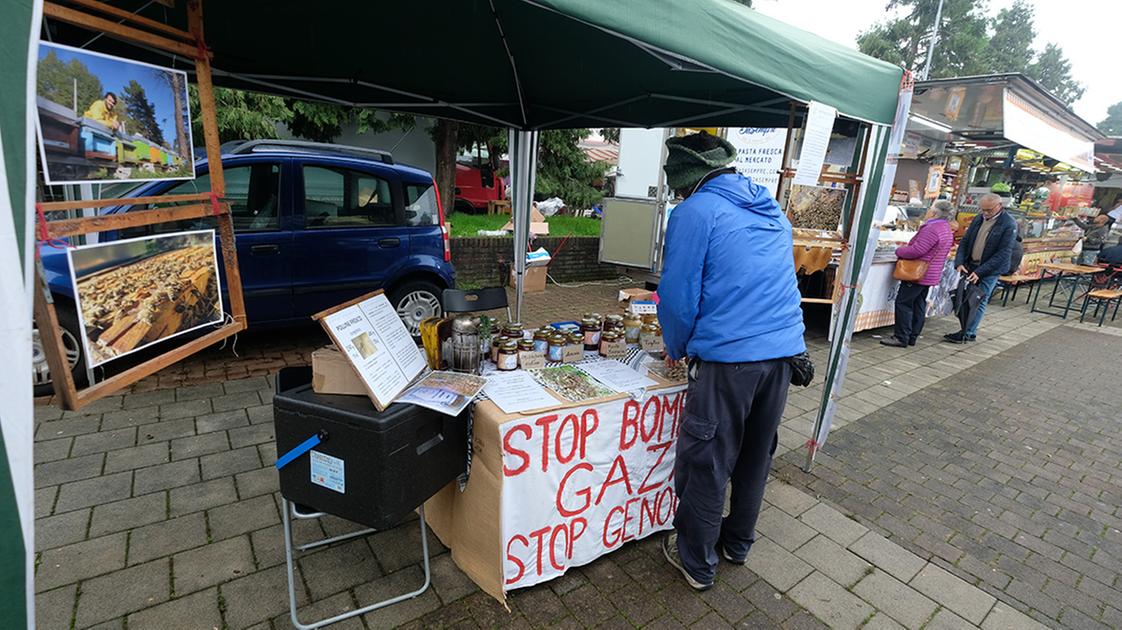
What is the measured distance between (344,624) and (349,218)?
391 cm

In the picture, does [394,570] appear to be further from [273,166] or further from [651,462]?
[273,166]

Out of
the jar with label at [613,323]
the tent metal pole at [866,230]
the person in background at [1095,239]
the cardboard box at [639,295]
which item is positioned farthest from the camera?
the person in background at [1095,239]

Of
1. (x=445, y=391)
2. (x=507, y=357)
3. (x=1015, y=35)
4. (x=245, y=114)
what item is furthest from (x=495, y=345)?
(x=1015, y=35)

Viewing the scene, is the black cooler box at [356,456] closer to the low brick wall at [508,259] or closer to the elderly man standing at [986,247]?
the low brick wall at [508,259]

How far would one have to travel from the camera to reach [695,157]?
2326 mm

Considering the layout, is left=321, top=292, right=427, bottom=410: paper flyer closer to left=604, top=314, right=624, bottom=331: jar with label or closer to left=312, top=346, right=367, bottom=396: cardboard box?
left=312, top=346, right=367, bottom=396: cardboard box

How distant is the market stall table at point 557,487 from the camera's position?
2.19 metres

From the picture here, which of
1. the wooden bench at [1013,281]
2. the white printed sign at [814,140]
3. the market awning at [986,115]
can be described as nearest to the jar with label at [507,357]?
the white printed sign at [814,140]

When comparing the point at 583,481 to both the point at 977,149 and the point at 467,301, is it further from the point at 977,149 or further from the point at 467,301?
the point at 977,149

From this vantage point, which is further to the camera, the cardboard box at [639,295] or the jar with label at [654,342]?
the cardboard box at [639,295]

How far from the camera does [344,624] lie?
214 centimetres

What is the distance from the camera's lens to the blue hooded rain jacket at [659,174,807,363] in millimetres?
2180

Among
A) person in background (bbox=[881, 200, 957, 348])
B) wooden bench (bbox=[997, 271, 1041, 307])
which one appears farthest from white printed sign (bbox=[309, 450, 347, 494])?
wooden bench (bbox=[997, 271, 1041, 307])

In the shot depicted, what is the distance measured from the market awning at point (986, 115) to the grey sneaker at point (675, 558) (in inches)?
328
